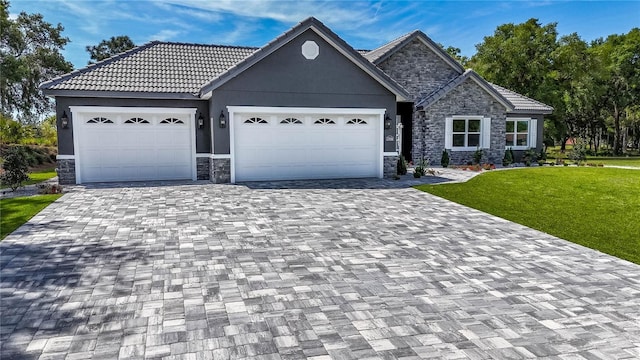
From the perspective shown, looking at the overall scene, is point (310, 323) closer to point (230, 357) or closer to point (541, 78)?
point (230, 357)

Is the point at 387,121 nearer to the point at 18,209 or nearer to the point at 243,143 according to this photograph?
the point at 243,143

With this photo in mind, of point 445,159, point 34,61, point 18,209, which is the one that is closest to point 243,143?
point 18,209

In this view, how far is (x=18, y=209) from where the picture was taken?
32.3ft

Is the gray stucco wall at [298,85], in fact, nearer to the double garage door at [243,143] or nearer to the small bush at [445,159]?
the double garage door at [243,143]

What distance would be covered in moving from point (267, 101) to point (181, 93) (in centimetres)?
310

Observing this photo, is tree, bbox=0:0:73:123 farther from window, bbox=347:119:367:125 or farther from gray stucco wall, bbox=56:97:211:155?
window, bbox=347:119:367:125

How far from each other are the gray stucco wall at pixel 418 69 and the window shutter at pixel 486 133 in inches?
119

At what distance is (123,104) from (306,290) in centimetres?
1218

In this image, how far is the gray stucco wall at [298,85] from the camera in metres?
14.2

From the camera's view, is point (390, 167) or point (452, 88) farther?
point (452, 88)

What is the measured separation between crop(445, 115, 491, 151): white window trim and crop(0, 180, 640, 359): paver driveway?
Answer: 12.8m

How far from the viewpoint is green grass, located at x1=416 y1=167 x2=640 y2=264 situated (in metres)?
7.80

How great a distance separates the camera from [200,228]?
316 inches

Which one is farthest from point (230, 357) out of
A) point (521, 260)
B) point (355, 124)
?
point (355, 124)
